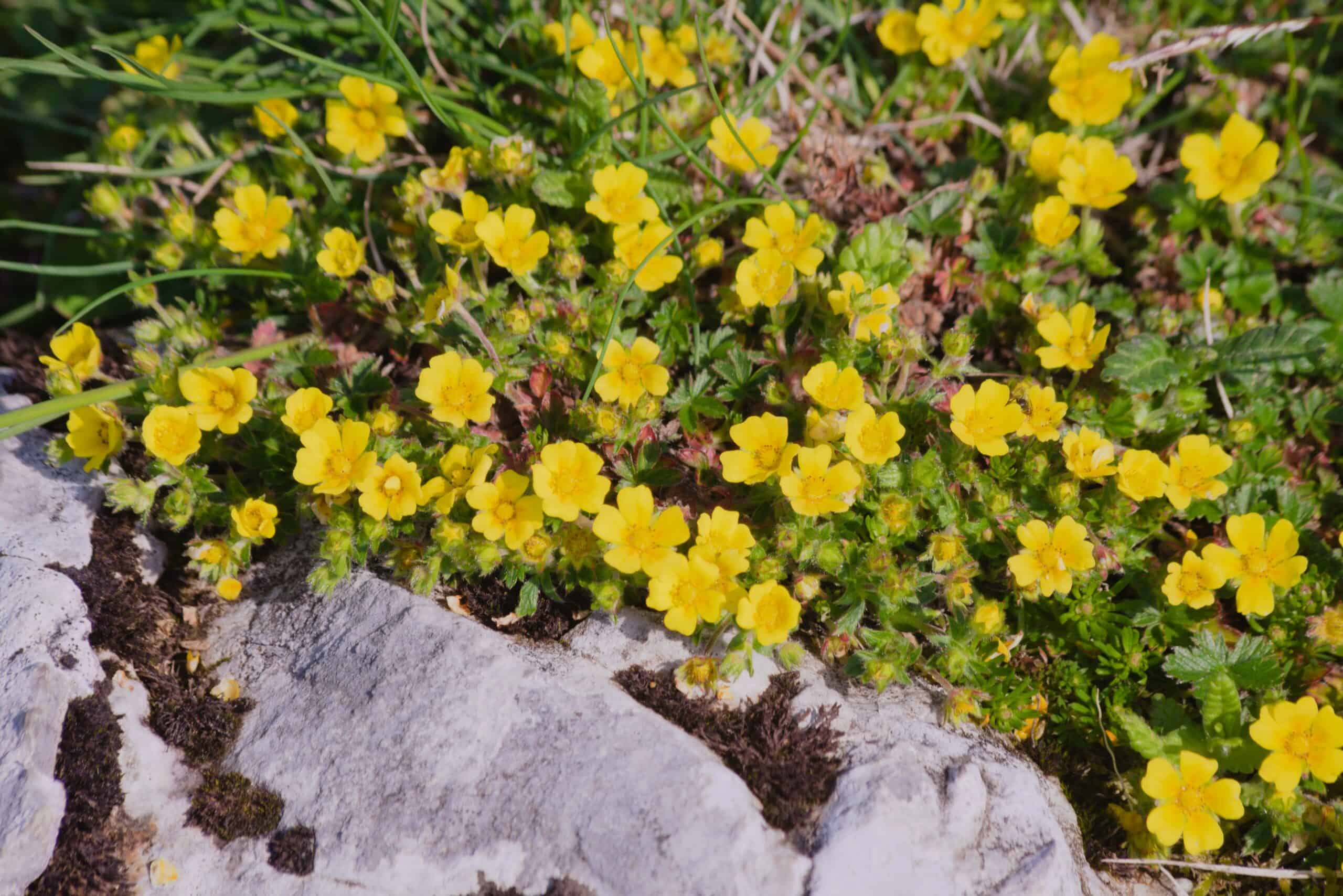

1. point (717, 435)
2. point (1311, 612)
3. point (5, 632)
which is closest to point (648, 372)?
point (717, 435)

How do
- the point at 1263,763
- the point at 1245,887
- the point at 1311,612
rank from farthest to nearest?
the point at 1311,612, the point at 1245,887, the point at 1263,763

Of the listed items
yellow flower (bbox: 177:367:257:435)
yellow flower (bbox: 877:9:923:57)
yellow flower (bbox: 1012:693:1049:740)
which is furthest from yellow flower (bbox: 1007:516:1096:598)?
yellow flower (bbox: 177:367:257:435)

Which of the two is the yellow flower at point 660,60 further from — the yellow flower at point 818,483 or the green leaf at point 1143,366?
the green leaf at point 1143,366

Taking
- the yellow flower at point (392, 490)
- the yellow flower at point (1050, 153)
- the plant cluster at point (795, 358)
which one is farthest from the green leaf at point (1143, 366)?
the yellow flower at point (392, 490)

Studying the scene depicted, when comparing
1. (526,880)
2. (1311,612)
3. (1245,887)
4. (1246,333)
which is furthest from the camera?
(1246,333)

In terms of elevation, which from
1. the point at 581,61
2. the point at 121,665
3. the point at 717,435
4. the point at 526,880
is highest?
the point at 581,61

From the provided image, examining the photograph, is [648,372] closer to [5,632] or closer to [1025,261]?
[1025,261]

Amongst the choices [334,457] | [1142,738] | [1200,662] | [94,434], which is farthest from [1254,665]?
[94,434]
